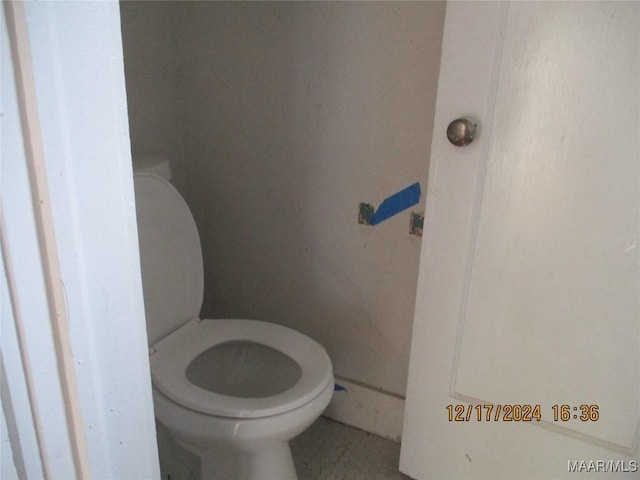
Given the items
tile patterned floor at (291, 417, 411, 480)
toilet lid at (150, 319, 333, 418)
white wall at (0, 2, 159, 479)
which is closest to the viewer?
white wall at (0, 2, 159, 479)

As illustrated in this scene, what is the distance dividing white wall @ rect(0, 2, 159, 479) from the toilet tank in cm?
73

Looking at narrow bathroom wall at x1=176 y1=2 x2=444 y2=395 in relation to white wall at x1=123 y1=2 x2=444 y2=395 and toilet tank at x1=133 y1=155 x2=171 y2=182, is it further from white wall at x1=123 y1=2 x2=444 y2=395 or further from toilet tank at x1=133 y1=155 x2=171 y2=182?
toilet tank at x1=133 y1=155 x2=171 y2=182

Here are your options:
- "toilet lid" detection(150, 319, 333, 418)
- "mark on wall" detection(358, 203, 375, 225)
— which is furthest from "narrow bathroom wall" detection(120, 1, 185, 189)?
"mark on wall" detection(358, 203, 375, 225)

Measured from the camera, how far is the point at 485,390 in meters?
1.20

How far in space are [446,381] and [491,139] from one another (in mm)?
571

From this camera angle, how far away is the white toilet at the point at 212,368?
3.48 ft

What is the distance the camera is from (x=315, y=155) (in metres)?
1.41

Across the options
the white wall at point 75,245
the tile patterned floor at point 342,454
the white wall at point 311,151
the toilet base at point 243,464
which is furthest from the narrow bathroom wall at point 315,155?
the white wall at point 75,245

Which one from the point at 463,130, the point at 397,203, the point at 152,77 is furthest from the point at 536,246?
the point at 152,77

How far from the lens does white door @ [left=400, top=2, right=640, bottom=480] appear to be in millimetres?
928

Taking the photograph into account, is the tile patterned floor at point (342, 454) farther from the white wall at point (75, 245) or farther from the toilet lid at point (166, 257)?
the white wall at point (75, 245)

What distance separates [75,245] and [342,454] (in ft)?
4.05

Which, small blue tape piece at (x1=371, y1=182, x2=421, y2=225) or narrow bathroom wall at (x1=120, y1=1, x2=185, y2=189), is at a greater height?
narrow bathroom wall at (x1=120, y1=1, x2=185, y2=189)

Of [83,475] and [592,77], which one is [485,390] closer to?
[592,77]
